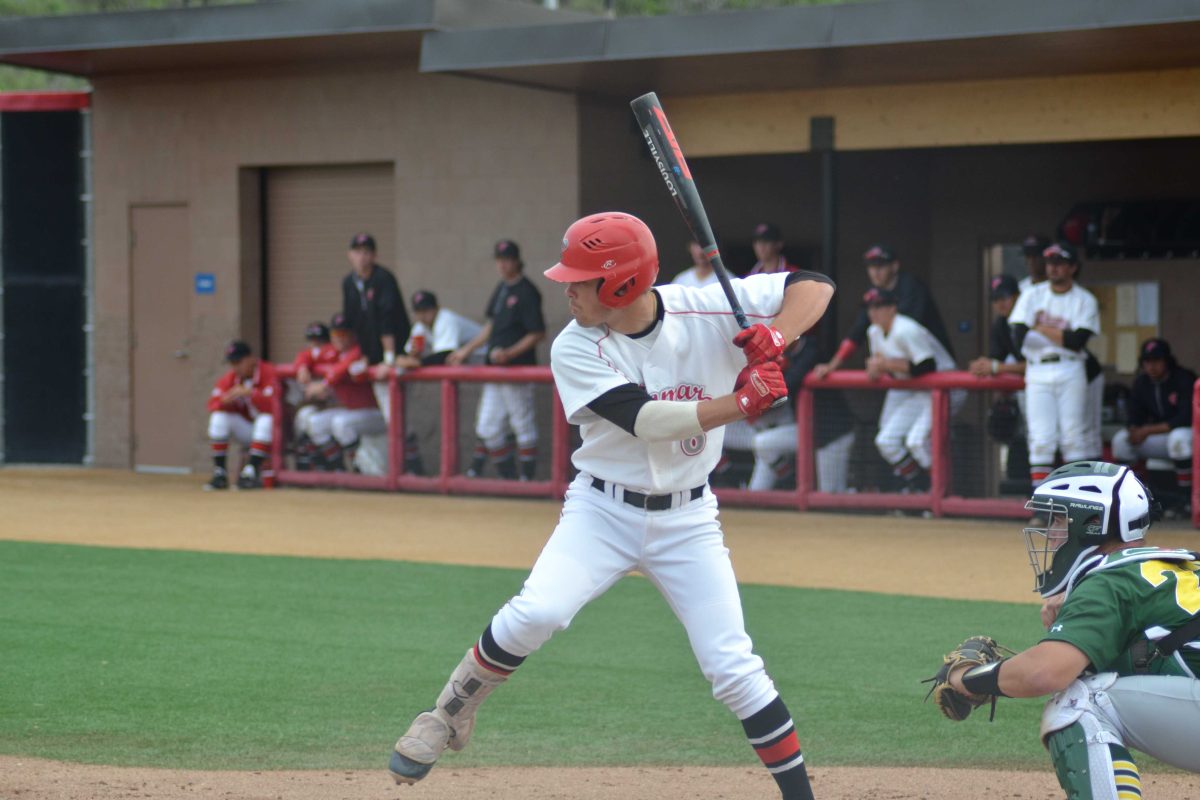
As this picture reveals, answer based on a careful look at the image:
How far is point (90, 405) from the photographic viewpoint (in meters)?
15.7

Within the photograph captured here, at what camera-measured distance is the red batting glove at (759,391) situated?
4.18 metres

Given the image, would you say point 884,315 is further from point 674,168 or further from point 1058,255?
point 674,168

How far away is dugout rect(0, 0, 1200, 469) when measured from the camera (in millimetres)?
11750

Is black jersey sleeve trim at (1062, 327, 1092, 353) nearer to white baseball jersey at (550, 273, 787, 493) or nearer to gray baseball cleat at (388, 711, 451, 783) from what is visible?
white baseball jersey at (550, 273, 787, 493)

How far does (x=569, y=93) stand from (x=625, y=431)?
9.45 m

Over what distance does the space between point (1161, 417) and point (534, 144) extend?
18.3 feet

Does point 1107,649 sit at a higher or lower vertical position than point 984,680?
higher

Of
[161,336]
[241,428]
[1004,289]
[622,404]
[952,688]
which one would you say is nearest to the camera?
[952,688]

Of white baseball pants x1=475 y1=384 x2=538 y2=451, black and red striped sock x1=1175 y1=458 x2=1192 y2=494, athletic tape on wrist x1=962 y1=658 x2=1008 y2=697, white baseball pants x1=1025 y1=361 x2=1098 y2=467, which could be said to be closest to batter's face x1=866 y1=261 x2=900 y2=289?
white baseball pants x1=1025 y1=361 x2=1098 y2=467

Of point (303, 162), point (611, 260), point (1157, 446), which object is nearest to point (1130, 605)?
point (611, 260)

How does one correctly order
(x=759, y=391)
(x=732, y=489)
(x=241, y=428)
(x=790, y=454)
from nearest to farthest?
(x=759, y=391) < (x=790, y=454) < (x=732, y=489) < (x=241, y=428)

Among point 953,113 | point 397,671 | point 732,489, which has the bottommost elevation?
point 397,671

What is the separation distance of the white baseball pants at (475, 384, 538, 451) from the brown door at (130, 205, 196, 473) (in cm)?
401

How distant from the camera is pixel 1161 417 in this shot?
11.1 metres
